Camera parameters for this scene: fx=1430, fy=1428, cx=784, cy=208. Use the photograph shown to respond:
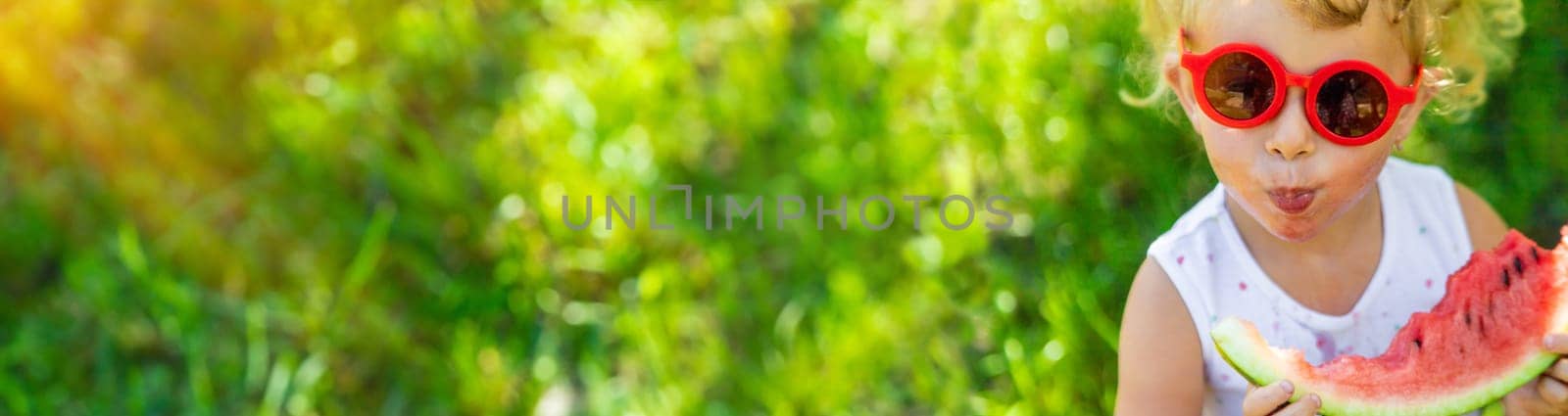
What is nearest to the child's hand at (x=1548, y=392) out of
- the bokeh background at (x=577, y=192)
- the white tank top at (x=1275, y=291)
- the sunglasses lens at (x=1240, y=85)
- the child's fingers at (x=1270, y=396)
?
the white tank top at (x=1275, y=291)

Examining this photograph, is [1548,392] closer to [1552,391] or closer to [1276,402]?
[1552,391]

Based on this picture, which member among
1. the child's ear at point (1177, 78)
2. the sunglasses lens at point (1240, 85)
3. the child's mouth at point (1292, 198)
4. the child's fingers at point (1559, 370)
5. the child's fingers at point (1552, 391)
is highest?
the child's ear at point (1177, 78)

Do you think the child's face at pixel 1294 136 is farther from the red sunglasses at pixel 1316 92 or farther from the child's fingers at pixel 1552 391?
the child's fingers at pixel 1552 391

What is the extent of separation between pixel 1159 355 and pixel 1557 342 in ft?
1.60

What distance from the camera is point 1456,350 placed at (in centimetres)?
193

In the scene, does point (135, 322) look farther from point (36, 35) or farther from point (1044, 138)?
point (1044, 138)

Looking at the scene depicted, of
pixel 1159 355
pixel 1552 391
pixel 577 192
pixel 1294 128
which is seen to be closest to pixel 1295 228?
pixel 1294 128

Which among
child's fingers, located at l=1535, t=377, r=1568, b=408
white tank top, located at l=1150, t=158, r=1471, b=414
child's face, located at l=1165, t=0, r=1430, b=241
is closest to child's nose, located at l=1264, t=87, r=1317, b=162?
child's face, located at l=1165, t=0, r=1430, b=241

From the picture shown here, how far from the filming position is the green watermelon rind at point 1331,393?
1761mm

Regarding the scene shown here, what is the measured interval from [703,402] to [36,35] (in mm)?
2068

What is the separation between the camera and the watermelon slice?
1793 millimetres

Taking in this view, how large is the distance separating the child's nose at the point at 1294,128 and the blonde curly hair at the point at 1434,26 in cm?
9

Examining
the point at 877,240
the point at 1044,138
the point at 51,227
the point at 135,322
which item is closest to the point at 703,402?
the point at 877,240

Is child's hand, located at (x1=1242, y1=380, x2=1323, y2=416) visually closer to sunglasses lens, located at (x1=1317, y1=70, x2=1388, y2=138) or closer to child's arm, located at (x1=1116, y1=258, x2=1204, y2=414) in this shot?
child's arm, located at (x1=1116, y1=258, x2=1204, y2=414)
